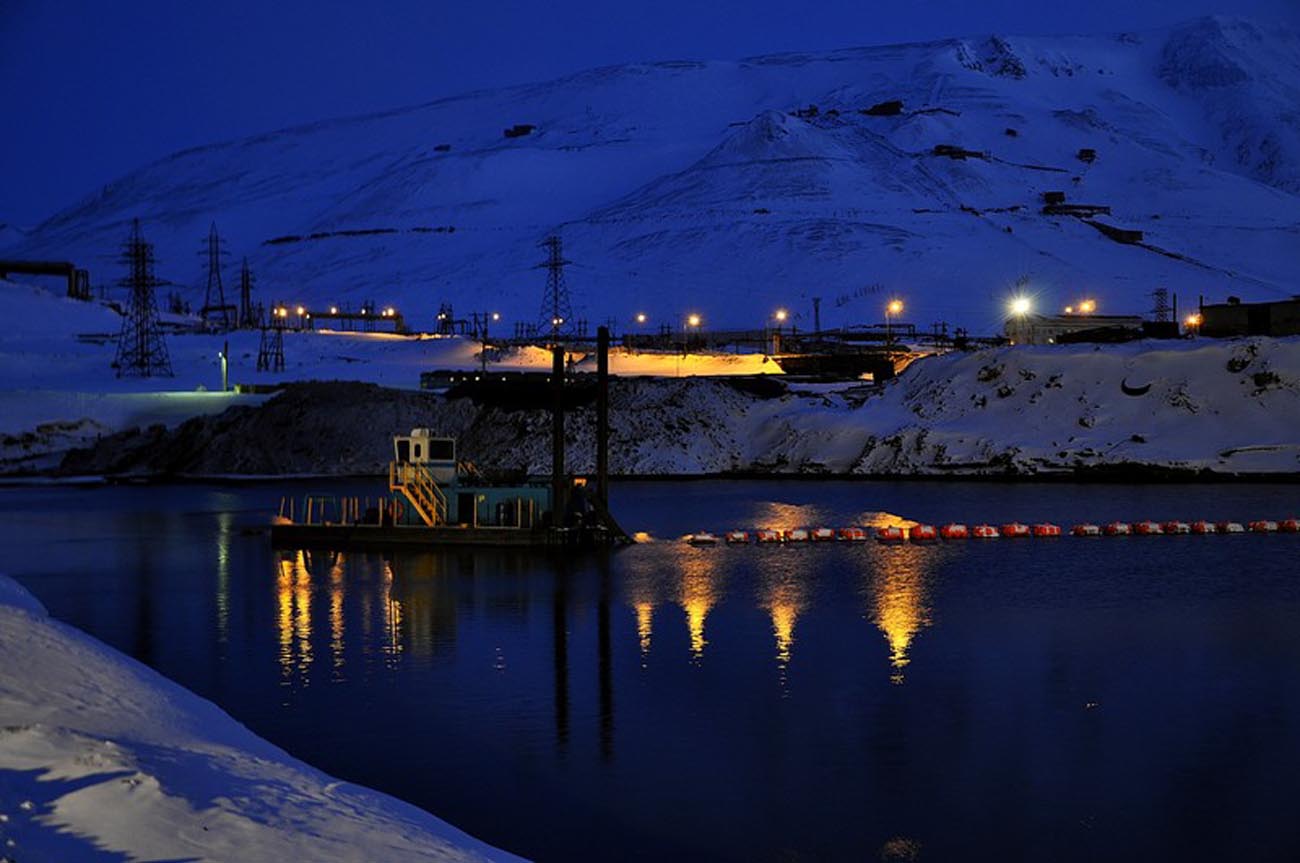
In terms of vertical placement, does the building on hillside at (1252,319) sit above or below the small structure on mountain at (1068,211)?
below

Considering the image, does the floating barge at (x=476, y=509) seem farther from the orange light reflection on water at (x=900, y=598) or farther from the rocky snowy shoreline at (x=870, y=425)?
the rocky snowy shoreline at (x=870, y=425)

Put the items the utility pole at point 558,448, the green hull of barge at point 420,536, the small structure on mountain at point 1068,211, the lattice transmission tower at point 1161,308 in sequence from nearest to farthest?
the utility pole at point 558,448 < the green hull of barge at point 420,536 < the lattice transmission tower at point 1161,308 < the small structure on mountain at point 1068,211

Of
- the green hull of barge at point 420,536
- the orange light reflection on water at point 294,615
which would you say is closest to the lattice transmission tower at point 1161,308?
the green hull of barge at point 420,536

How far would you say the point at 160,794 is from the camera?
1438 centimetres

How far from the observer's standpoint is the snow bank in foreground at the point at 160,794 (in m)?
13.2

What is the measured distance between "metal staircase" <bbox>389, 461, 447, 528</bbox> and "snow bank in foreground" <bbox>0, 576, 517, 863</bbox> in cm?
2648

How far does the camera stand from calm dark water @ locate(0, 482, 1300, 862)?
17875 millimetres

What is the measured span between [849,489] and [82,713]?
51001mm

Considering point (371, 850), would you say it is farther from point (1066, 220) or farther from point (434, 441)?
point (1066, 220)

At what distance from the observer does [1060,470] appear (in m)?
67.8

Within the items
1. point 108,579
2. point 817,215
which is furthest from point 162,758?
point 817,215

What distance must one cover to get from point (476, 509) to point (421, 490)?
2.07 metres

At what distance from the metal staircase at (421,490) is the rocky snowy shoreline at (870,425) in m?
27.9

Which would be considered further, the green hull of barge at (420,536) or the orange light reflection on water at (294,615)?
the green hull of barge at (420,536)
